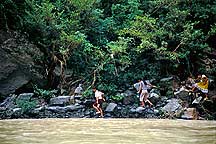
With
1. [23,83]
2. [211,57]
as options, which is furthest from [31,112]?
[211,57]

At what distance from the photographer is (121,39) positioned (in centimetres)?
1630

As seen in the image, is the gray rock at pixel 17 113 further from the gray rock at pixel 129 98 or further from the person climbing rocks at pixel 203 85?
the person climbing rocks at pixel 203 85

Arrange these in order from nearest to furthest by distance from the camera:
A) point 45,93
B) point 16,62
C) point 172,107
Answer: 1. point 172,107
2. point 45,93
3. point 16,62

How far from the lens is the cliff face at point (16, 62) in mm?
15786

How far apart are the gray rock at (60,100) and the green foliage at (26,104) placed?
0.67m

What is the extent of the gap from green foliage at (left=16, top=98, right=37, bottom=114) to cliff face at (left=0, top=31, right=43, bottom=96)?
1092 millimetres

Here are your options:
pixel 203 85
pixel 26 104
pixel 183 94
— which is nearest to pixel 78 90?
pixel 26 104

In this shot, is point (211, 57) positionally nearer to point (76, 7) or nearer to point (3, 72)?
point (76, 7)

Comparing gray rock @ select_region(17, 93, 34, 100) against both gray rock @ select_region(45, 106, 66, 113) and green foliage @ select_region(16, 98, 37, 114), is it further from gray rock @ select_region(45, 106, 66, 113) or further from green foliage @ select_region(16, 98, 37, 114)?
gray rock @ select_region(45, 106, 66, 113)

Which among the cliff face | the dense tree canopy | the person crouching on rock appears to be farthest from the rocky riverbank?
the dense tree canopy

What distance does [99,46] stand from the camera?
17500 mm

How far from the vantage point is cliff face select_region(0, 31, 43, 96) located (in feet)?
51.8

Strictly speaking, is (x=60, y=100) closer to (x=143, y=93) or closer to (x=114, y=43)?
(x=143, y=93)

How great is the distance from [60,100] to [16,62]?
2830mm
